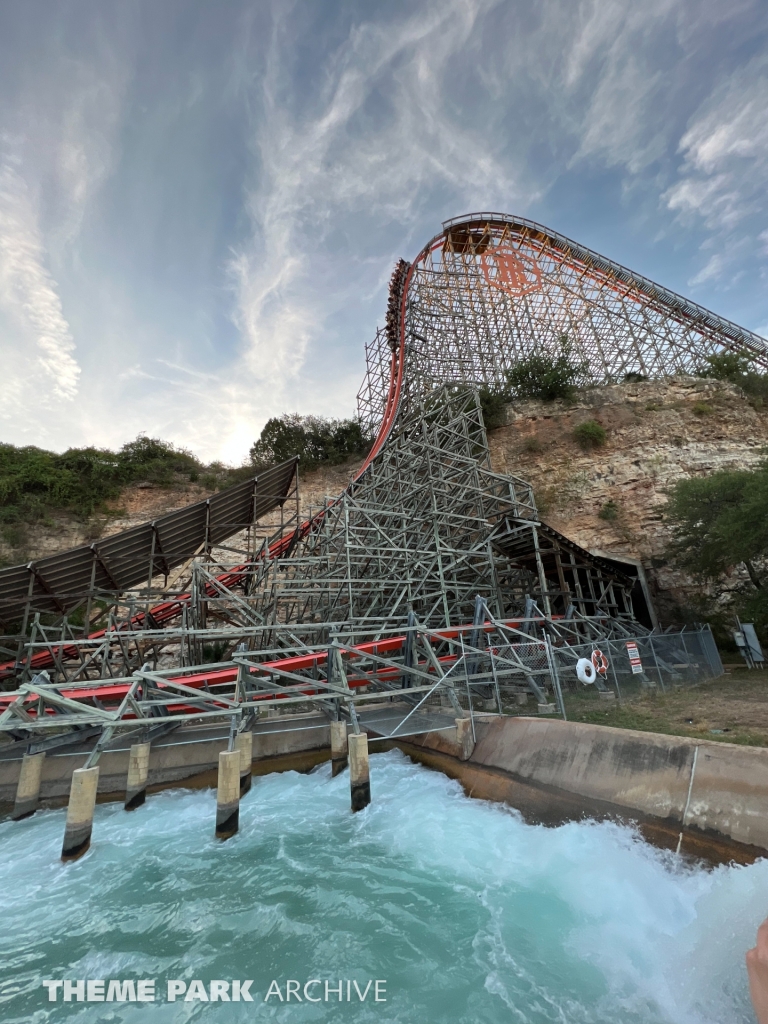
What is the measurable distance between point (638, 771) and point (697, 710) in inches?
153

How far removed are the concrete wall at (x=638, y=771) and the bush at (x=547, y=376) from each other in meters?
19.2

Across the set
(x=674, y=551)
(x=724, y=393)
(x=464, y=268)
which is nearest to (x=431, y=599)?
(x=674, y=551)

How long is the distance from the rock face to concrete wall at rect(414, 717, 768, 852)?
12.9 metres

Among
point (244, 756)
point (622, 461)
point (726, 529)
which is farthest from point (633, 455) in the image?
point (244, 756)

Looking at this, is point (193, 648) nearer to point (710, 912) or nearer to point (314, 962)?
point (314, 962)

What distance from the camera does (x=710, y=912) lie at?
387 cm

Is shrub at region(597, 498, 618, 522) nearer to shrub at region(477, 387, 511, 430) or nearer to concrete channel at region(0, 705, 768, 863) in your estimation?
Answer: shrub at region(477, 387, 511, 430)

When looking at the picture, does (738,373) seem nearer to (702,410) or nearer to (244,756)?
(702,410)

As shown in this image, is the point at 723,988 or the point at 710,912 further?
the point at 710,912

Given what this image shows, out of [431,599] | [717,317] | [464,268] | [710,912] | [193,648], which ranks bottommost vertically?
[710,912]

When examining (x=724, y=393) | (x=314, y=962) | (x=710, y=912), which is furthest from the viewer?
(x=724, y=393)

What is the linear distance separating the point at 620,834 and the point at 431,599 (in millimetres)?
10057

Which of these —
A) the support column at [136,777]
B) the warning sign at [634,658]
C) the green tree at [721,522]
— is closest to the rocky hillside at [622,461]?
the green tree at [721,522]

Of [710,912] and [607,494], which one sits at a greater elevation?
[607,494]
